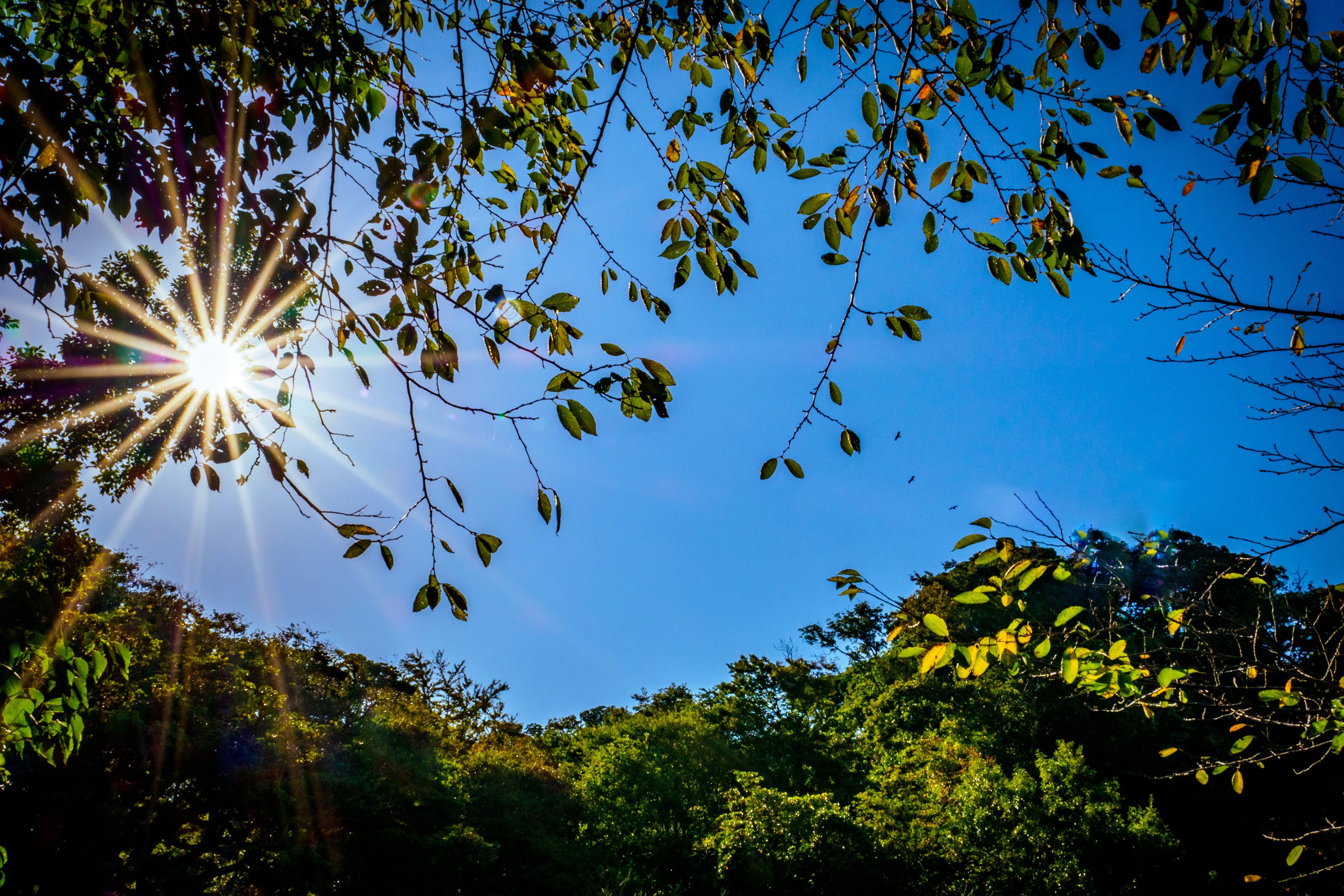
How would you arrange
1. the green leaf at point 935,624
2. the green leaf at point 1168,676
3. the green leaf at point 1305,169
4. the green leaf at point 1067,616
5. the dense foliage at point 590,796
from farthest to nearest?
the dense foliage at point 590,796, the green leaf at point 1168,676, the green leaf at point 1067,616, the green leaf at point 935,624, the green leaf at point 1305,169

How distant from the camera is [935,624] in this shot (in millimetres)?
1325

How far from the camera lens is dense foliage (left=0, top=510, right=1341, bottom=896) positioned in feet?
34.2

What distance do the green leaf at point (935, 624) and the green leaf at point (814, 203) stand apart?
106 centimetres

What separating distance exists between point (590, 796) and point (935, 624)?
1764cm

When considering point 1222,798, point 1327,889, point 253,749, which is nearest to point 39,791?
point 253,749

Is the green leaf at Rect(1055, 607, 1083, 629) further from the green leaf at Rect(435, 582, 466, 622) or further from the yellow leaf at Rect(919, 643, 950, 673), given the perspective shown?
the green leaf at Rect(435, 582, 466, 622)

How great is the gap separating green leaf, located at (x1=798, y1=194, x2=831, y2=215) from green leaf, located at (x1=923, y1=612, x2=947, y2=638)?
1.06m

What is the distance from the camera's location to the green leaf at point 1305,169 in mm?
1117

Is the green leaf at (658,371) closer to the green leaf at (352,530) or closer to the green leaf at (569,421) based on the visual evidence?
the green leaf at (569,421)

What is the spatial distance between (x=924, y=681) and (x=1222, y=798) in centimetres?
812

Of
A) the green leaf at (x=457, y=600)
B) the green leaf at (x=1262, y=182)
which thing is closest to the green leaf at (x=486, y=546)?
the green leaf at (x=457, y=600)

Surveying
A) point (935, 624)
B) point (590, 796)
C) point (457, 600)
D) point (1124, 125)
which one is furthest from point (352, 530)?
point (590, 796)

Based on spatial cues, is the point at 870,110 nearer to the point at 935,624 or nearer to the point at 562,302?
the point at 562,302

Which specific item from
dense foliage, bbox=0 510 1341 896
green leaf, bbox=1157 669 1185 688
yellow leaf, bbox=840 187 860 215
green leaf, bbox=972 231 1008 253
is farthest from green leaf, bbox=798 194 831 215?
dense foliage, bbox=0 510 1341 896
